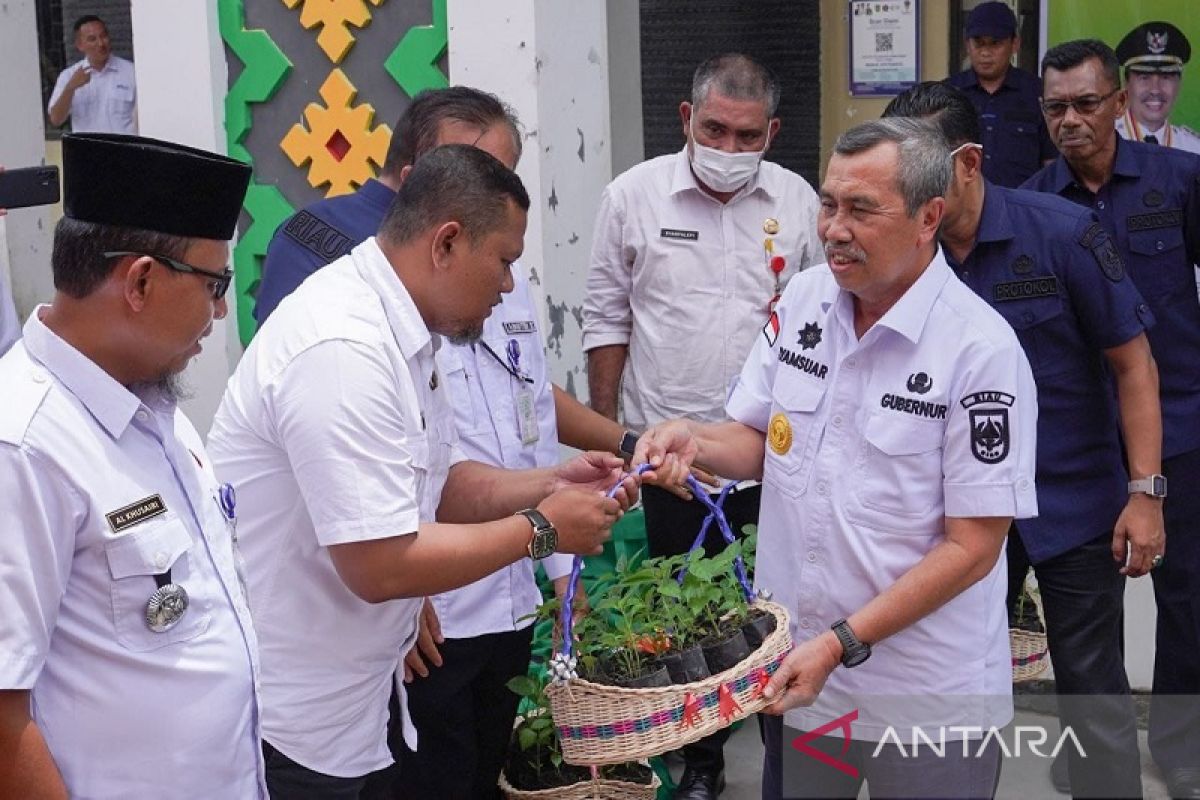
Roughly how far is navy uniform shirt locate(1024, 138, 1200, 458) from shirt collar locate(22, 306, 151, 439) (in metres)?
3.20

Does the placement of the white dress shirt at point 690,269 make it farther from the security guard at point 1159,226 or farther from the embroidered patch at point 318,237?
the embroidered patch at point 318,237

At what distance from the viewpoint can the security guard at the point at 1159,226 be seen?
15.0 ft

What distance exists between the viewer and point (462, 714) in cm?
384

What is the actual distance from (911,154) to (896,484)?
2.08ft

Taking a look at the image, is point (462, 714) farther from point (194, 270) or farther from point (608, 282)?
point (194, 270)

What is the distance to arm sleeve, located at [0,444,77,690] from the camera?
2.13m

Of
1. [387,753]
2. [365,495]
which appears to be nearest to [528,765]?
[387,753]

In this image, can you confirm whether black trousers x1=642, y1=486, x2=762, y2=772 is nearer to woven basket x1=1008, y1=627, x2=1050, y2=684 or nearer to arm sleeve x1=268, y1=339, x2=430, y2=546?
woven basket x1=1008, y1=627, x2=1050, y2=684

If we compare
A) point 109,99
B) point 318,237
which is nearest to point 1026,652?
point 318,237

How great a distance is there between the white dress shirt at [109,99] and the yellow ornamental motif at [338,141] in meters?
5.09

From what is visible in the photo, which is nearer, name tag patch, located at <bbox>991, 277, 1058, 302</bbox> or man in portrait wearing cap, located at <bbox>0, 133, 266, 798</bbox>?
man in portrait wearing cap, located at <bbox>0, 133, 266, 798</bbox>

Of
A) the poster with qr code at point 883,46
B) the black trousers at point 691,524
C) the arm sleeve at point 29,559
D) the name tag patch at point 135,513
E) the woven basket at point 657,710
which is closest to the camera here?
the arm sleeve at point 29,559

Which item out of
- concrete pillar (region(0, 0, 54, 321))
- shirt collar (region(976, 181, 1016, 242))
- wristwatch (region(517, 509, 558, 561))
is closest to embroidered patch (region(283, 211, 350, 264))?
wristwatch (region(517, 509, 558, 561))

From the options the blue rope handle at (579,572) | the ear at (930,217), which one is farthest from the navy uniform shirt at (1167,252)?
the blue rope handle at (579,572)
